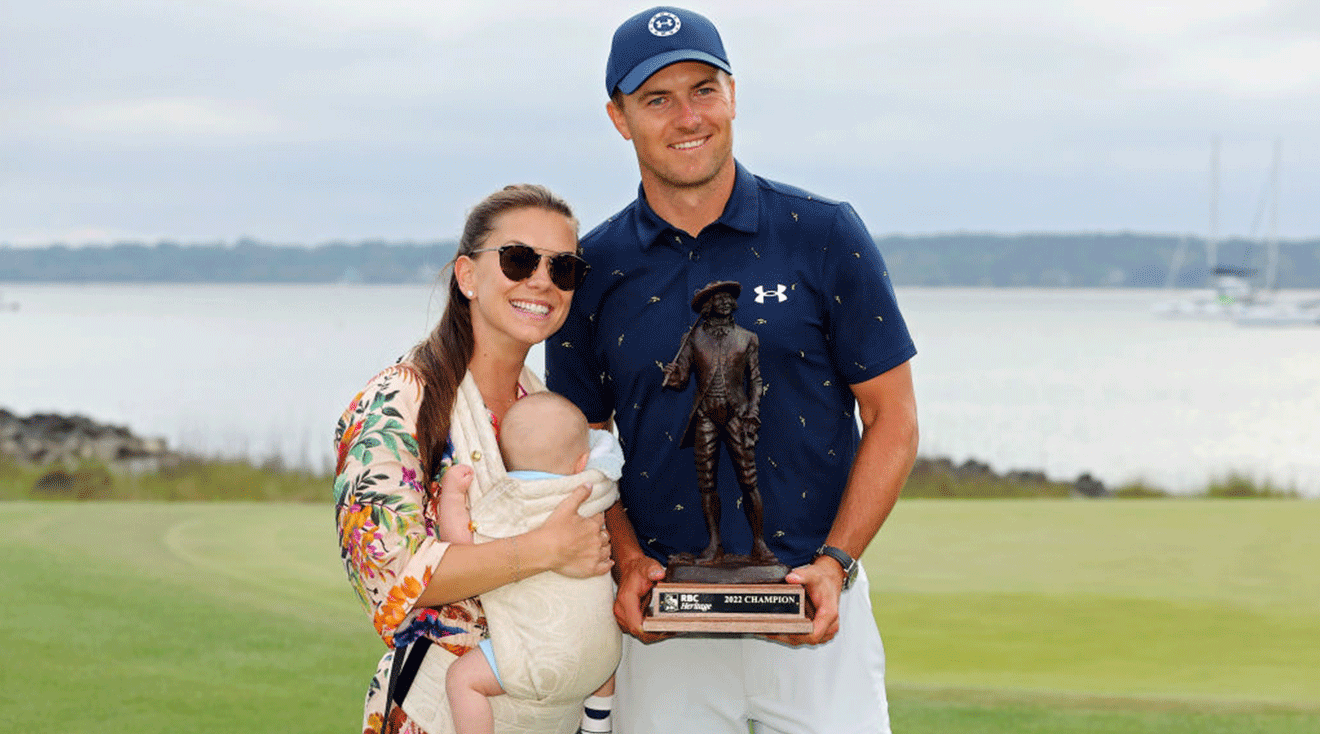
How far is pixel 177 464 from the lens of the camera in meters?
18.0

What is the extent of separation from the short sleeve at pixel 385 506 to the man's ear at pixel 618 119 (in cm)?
91

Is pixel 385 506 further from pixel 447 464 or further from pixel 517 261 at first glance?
pixel 517 261

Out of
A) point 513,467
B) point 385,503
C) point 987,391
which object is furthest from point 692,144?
point 987,391

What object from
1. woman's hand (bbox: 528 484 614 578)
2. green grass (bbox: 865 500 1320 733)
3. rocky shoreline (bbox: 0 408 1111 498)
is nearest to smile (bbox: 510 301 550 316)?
woman's hand (bbox: 528 484 614 578)

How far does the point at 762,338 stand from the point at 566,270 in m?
0.50

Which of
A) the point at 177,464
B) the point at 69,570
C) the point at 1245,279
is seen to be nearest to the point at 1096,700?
the point at 69,570

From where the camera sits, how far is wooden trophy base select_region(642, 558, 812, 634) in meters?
3.14

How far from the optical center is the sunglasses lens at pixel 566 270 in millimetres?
3119

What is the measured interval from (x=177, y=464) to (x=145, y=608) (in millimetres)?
11233

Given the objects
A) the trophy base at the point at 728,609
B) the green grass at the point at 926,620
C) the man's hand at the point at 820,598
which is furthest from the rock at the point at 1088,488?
the trophy base at the point at 728,609

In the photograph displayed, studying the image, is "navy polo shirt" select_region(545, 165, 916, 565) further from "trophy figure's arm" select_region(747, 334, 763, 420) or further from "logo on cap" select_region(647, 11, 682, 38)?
"logo on cap" select_region(647, 11, 682, 38)

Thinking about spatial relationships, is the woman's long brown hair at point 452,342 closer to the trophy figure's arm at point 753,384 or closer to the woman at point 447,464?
the woman at point 447,464

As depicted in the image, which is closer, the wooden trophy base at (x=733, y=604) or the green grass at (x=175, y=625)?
the wooden trophy base at (x=733, y=604)

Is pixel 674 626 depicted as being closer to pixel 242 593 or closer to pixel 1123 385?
pixel 242 593
